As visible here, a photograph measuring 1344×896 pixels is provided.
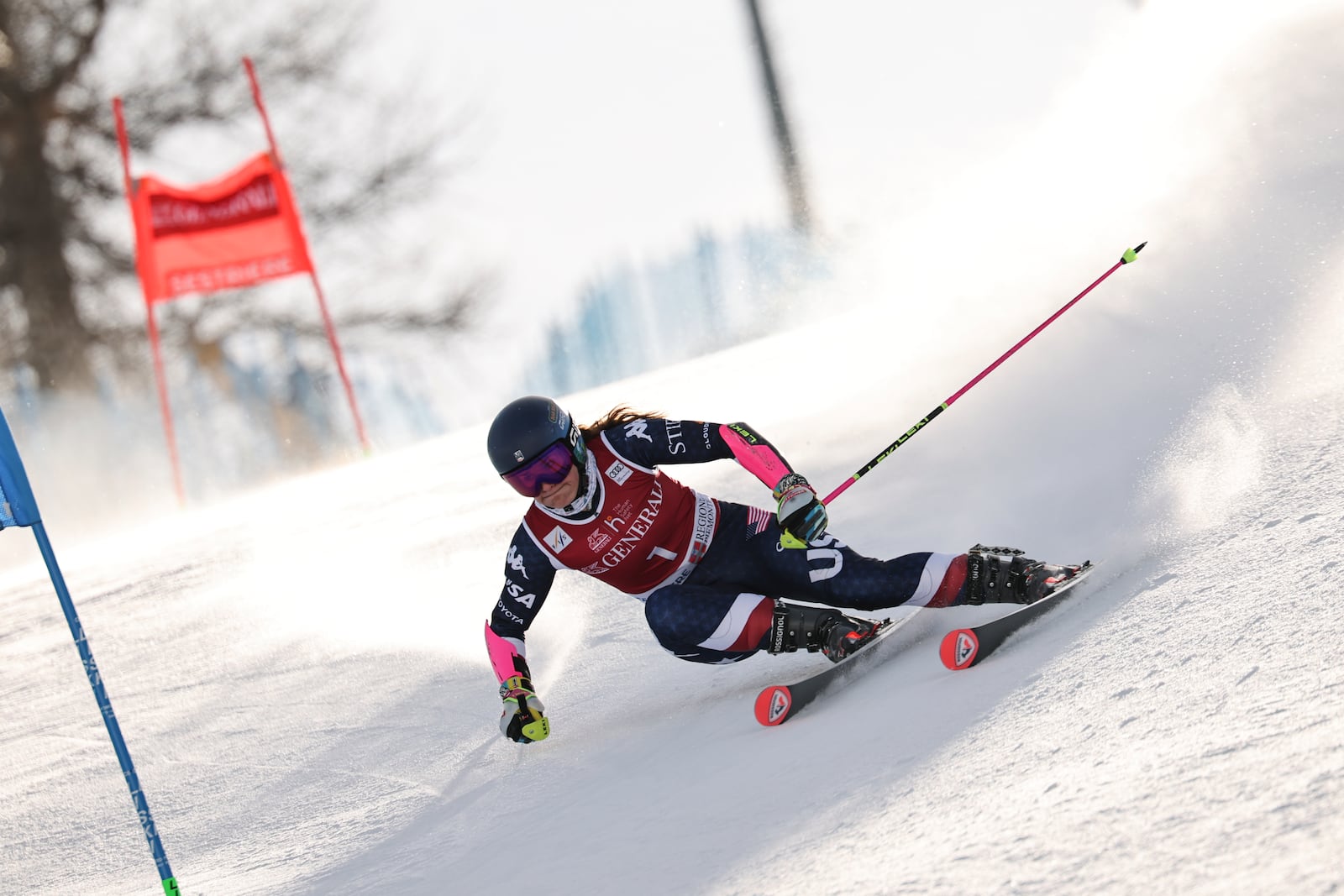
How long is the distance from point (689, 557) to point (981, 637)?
3.27ft

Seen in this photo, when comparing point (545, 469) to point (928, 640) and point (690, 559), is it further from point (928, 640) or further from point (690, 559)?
point (928, 640)

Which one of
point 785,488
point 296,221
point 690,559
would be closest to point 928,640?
point 785,488

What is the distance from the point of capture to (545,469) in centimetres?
323

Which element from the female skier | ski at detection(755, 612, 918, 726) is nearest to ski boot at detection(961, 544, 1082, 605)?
the female skier

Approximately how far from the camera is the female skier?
3162 millimetres

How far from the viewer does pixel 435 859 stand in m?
2.89

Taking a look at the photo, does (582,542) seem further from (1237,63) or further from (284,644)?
(1237,63)

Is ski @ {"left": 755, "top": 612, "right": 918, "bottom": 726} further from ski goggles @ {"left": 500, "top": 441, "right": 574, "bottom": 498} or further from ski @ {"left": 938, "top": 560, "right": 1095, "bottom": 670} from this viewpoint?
ski goggles @ {"left": 500, "top": 441, "right": 574, "bottom": 498}

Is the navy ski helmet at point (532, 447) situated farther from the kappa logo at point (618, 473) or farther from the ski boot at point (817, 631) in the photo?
the ski boot at point (817, 631)

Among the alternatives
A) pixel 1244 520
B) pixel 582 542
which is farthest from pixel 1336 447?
pixel 582 542

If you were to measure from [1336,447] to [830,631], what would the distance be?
139 centimetres

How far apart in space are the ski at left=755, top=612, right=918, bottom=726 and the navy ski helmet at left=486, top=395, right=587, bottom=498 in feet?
2.63

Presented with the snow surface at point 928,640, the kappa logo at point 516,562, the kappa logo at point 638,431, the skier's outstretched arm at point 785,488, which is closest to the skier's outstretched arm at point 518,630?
the kappa logo at point 516,562

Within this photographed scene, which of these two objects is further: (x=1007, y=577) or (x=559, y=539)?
(x=559, y=539)
